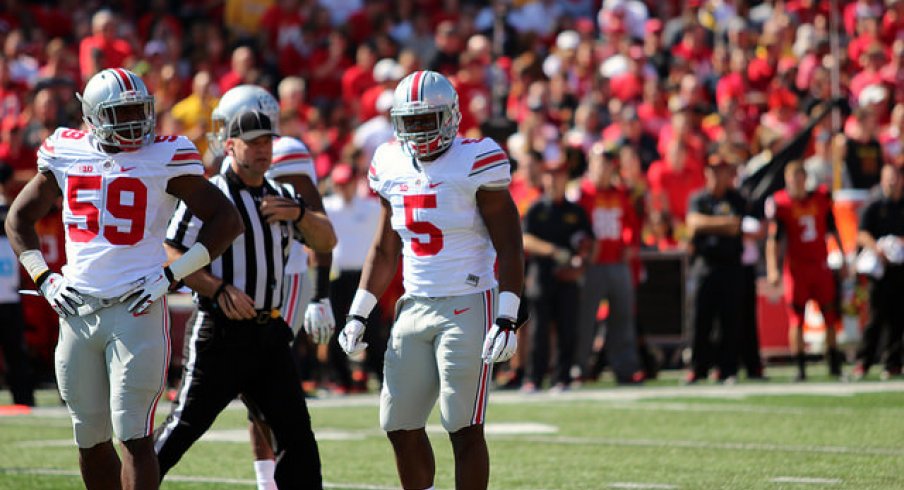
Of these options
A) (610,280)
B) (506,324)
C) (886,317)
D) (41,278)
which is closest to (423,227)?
(506,324)

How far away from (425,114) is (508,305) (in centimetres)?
76

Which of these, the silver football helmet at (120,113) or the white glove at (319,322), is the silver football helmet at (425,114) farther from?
the white glove at (319,322)

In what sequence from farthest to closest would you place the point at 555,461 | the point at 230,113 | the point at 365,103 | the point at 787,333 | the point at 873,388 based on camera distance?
the point at 365,103, the point at 787,333, the point at 873,388, the point at 555,461, the point at 230,113

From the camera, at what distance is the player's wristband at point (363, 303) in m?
6.56

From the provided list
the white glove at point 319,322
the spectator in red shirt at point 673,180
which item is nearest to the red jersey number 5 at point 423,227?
the white glove at point 319,322

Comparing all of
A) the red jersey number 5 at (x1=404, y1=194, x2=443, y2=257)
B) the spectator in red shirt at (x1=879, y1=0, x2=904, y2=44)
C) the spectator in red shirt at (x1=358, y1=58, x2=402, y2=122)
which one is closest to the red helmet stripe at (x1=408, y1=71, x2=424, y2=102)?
the red jersey number 5 at (x1=404, y1=194, x2=443, y2=257)

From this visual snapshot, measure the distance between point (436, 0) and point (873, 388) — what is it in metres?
9.55

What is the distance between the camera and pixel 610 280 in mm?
13664

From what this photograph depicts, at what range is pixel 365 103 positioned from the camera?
55.7 ft

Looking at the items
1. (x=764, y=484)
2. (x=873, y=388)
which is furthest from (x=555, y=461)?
(x=873, y=388)

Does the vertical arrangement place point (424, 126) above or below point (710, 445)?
above

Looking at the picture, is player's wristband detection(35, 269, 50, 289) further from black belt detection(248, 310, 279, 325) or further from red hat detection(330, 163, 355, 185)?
red hat detection(330, 163, 355, 185)

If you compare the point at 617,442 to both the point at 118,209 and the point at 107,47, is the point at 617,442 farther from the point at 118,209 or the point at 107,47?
the point at 107,47

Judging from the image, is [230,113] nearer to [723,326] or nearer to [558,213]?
[558,213]
